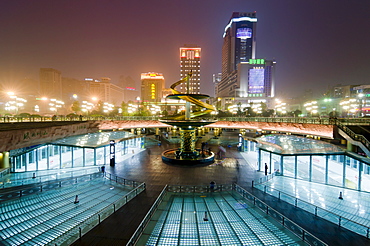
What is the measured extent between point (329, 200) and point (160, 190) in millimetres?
14766

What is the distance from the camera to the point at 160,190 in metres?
15.7

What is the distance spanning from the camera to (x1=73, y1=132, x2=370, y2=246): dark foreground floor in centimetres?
947

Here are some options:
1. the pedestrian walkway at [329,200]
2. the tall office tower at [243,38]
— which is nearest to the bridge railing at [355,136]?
the pedestrian walkway at [329,200]

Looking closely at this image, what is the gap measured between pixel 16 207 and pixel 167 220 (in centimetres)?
1131

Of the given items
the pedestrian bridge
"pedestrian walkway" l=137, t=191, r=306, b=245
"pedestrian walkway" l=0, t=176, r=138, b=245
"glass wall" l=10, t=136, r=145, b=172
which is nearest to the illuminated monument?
the pedestrian bridge

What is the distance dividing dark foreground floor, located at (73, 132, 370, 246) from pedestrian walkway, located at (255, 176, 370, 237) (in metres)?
0.63

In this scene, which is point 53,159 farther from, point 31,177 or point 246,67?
point 246,67

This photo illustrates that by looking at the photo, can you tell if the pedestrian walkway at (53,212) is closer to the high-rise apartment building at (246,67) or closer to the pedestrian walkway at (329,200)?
the pedestrian walkway at (329,200)

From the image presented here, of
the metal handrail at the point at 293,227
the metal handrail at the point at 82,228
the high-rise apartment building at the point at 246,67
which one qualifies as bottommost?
the metal handrail at the point at 82,228

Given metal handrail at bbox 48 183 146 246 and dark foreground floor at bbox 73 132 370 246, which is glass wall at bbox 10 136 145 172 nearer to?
dark foreground floor at bbox 73 132 370 246

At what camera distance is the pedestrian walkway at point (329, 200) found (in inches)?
427

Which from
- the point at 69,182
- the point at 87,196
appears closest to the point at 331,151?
the point at 87,196

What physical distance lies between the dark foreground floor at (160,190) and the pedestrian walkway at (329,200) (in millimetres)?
634

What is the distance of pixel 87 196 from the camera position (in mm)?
13977
